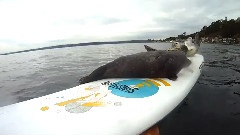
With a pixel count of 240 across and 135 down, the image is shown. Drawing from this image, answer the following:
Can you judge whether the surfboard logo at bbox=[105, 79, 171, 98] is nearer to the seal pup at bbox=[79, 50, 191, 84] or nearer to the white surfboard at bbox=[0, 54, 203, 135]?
the white surfboard at bbox=[0, 54, 203, 135]

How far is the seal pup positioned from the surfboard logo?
13.9 inches

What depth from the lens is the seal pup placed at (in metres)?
6.37

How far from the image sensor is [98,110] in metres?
4.02

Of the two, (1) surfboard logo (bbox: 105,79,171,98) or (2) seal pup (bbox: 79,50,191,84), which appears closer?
(1) surfboard logo (bbox: 105,79,171,98)

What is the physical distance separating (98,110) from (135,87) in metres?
1.67

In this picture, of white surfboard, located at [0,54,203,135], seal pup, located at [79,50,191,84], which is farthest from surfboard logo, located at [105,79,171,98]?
seal pup, located at [79,50,191,84]

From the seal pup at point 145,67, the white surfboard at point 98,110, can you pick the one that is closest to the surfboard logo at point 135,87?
the white surfboard at point 98,110

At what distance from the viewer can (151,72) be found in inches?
252

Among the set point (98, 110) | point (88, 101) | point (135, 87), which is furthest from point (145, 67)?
point (98, 110)

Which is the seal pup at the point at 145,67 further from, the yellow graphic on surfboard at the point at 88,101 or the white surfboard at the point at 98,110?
the yellow graphic on surfboard at the point at 88,101

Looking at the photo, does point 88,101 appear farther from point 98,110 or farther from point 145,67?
point 145,67

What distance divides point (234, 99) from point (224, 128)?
2236mm

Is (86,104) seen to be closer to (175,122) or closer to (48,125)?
(48,125)

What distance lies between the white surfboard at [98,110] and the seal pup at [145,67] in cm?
54
